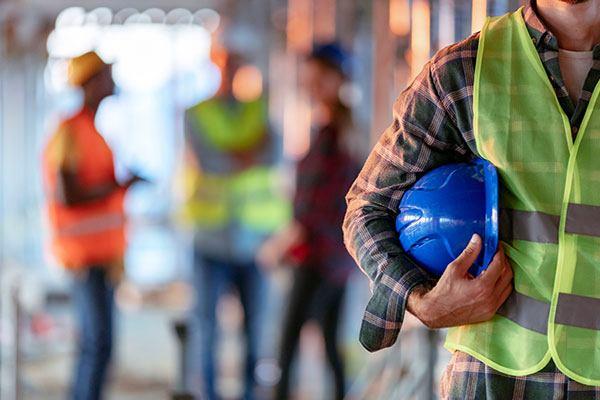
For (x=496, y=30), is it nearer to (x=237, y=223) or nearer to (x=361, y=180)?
(x=361, y=180)

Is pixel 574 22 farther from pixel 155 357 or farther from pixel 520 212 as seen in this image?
pixel 155 357

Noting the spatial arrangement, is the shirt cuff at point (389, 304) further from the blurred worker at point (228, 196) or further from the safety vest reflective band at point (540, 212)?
the blurred worker at point (228, 196)

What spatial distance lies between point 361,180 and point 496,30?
1.17 feet

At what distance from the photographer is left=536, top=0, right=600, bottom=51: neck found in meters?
2.22

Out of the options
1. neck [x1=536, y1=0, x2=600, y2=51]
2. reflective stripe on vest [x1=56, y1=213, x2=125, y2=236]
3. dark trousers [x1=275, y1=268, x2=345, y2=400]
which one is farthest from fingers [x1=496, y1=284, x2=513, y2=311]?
reflective stripe on vest [x1=56, y1=213, x2=125, y2=236]

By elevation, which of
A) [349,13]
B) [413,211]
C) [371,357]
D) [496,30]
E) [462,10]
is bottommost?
[371,357]

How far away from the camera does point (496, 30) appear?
2.28 meters

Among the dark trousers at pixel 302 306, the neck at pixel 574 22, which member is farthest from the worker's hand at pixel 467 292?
the dark trousers at pixel 302 306

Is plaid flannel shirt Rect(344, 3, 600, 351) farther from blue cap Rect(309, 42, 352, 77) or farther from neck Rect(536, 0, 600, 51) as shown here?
blue cap Rect(309, 42, 352, 77)

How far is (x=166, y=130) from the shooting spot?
20.8 meters

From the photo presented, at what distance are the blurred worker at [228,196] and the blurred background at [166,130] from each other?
0.51 ft

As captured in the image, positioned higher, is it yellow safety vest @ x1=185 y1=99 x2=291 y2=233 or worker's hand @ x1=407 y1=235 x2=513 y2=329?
yellow safety vest @ x1=185 y1=99 x2=291 y2=233

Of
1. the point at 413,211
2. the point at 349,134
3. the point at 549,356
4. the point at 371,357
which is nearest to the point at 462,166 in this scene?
the point at 413,211

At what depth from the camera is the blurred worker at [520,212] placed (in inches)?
85.3
